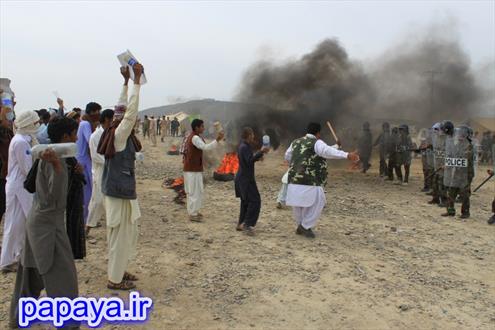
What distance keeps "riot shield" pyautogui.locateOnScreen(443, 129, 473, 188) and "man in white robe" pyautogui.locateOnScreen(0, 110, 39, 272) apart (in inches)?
303

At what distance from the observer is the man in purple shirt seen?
A: 604 centimetres

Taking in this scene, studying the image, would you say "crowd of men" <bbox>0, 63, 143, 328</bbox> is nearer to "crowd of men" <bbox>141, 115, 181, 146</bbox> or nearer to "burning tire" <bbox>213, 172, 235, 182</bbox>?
"burning tire" <bbox>213, 172, 235, 182</bbox>

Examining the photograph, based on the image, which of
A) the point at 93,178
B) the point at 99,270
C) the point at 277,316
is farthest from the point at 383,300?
the point at 93,178

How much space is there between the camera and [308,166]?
22.0 ft

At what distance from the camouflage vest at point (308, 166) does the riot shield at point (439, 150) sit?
4792mm

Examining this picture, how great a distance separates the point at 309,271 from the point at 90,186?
10.4ft

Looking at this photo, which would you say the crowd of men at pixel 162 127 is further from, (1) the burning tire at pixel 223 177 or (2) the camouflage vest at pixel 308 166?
(2) the camouflage vest at pixel 308 166

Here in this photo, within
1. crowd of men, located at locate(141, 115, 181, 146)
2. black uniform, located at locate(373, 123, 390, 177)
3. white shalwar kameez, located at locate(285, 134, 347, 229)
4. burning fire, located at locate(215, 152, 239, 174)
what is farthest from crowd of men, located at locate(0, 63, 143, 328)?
crowd of men, located at locate(141, 115, 181, 146)

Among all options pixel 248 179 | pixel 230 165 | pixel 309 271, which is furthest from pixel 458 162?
pixel 230 165

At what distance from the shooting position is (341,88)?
54.8 feet

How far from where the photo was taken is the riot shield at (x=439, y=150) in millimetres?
10266

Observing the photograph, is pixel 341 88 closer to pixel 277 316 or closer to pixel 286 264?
pixel 286 264

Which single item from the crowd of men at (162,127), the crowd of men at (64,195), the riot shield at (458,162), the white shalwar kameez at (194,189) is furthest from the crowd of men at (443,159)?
the crowd of men at (162,127)

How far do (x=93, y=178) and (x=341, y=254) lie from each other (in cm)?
370
